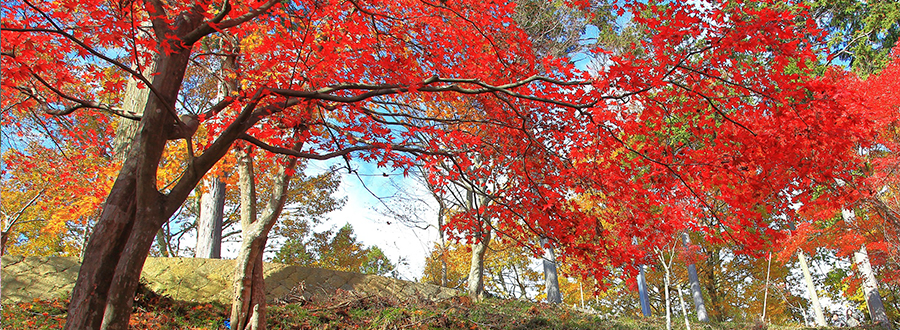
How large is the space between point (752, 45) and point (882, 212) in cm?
808

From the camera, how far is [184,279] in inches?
302

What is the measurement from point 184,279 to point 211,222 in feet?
7.73

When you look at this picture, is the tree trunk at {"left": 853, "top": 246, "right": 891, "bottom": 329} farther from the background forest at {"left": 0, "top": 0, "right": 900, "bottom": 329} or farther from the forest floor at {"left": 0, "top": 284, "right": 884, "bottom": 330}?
the forest floor at {"left": 0, "top": 284, "right": 884, "bottom": 330}

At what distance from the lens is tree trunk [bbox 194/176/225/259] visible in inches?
378

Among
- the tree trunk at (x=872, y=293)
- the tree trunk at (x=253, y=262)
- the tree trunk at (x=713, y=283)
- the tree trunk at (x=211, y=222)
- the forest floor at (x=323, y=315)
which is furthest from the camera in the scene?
the tree trunk at (x=713, y=283)

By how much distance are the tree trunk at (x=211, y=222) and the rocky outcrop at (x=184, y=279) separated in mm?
1587

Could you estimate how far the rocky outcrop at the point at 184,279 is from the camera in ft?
23.0

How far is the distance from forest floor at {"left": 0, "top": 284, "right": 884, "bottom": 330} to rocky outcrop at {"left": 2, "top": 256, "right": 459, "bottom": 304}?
1.05ft

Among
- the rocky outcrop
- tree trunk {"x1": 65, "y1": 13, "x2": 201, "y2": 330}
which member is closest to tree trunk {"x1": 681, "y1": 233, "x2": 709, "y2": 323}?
the rocky outcrop

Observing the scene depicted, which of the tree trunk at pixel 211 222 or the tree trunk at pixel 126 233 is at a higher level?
the tree trunk at pixel 211 222

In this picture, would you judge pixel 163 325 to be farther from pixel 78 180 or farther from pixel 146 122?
pixel 78 180

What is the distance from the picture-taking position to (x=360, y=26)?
6.43 m

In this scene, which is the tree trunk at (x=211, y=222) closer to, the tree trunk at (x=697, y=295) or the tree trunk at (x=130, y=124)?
the tree trunk at (x=130, y=124)

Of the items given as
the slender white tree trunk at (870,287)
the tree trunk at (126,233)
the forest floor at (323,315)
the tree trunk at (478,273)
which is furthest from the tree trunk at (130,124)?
the slender white tree trunk at (870,287)
